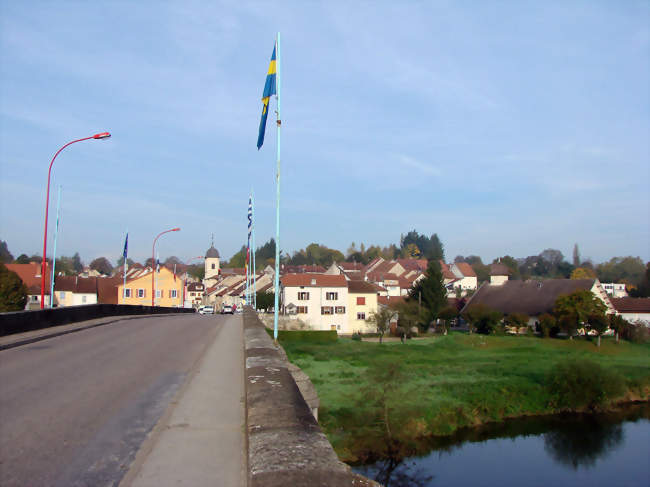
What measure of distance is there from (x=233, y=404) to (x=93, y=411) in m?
1.87

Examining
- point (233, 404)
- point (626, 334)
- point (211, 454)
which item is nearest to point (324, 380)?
point (233, 404)

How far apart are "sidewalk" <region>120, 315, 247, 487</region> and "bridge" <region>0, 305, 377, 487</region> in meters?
0.01

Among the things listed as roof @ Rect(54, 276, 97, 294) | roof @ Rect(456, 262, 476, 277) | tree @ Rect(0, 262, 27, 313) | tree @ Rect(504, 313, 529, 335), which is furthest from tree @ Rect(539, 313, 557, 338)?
roof @ Rect(456, 262, 476, 277)

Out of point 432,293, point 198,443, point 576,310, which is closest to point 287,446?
point 198,443

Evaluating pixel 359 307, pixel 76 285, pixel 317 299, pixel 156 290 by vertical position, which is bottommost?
pixel 359 307

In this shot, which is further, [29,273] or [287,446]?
[29,273]

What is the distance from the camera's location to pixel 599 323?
59281mm

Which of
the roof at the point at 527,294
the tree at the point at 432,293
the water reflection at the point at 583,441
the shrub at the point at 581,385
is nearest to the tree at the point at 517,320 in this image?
the roof at the point at 527,294

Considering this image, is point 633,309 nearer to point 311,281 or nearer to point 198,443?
point 311,281

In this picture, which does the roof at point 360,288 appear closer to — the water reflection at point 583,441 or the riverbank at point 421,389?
the riverbank at point 421,389

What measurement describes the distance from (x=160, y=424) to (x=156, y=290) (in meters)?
79.2

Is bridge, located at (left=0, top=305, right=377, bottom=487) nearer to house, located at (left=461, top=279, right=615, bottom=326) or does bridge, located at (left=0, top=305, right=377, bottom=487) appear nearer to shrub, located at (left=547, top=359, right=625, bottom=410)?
shrub, located at (left=547, top=359, right=625, bottom=410)

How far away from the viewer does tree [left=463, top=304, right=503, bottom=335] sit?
67.1m

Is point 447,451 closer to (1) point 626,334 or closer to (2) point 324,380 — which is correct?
(2) point 324,380
